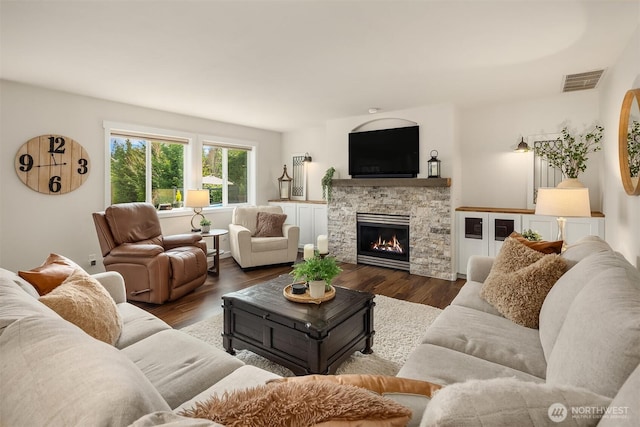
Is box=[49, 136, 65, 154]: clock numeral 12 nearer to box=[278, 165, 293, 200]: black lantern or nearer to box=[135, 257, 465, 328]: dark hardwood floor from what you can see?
box=[135, 257, 465, 328]: dark hardwood floor

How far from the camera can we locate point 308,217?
6.23m

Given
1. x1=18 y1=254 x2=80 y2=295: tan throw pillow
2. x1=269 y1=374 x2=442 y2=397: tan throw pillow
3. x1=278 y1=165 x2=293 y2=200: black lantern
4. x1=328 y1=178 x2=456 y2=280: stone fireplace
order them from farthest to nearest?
x1=278 y1=165 x2=293 y2=200: black lantern → x1=328 y1=178 x2=456 y2=280: stone fireplace → x1=18 y1=254 x2=80 y2=295: tan throw pillow → x1=269 y1=374 x2=442 y2=397: tan throw pillow

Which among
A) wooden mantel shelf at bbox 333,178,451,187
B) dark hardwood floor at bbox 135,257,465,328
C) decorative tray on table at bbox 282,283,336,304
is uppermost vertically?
wooden mantel shelf at bbox 333,178,451,187

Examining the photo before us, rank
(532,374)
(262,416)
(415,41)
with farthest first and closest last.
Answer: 1. (415,41)
2. (532,374)
3. (262,416)

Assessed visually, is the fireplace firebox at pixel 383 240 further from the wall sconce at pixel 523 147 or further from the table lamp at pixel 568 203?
the table lamp at pixel 568 203

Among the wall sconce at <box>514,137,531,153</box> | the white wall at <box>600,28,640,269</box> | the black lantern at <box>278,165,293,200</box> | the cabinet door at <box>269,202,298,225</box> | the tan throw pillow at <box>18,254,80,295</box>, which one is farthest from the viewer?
the black lantern at <box>278,165,293,200</box>

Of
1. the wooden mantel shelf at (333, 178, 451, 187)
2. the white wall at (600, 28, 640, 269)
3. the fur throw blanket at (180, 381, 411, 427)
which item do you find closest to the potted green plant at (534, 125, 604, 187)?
the white wall at (600, 28, 640, 269)

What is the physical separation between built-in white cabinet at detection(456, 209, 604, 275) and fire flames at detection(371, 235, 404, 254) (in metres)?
0.86

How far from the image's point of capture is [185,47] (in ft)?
8.76

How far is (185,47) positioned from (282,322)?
2.31m

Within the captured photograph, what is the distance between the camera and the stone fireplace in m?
4.50

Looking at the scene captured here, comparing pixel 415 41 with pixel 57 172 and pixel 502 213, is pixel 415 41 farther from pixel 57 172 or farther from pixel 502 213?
pixel 57 172

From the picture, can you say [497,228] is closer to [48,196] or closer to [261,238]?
[261,238]

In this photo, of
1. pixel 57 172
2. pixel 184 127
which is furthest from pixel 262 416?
pixel 184 127
